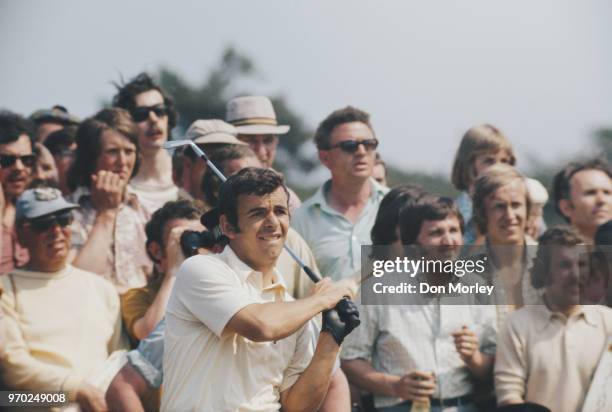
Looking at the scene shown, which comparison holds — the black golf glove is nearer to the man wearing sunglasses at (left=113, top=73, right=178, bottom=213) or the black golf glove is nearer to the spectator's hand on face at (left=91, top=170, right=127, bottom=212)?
the spectator's hand on face at (left=91, top=170, right=127, bottom=212)

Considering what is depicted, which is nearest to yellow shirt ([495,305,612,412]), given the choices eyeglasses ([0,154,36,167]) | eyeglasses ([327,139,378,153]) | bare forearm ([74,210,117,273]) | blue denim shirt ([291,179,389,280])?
blue denim shirt ([291,179,389,280])

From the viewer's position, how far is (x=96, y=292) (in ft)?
21.4

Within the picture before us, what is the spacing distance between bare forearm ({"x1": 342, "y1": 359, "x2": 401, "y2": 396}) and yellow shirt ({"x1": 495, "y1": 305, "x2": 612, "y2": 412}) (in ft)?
1.73

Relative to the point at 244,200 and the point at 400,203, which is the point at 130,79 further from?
the point at 244,200

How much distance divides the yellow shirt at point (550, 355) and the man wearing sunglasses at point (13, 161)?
105 inches

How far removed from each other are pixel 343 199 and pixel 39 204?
1.73 m

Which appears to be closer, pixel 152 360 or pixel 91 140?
pixel 152 360

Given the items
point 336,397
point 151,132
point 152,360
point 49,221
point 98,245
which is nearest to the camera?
point 336,397

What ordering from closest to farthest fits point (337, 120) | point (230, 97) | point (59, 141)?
1. point (337, 120)
2. point (59, 141)
3. point (230, 97)

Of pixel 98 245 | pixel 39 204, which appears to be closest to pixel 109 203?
pixel 98 245

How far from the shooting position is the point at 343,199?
734 cm

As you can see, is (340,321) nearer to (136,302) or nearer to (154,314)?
(154,314)

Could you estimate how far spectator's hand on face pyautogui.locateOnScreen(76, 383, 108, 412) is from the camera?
20.0ft

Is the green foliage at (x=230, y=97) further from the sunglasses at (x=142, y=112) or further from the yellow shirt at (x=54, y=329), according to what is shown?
the yellow shirt at (x=54, y=329)
